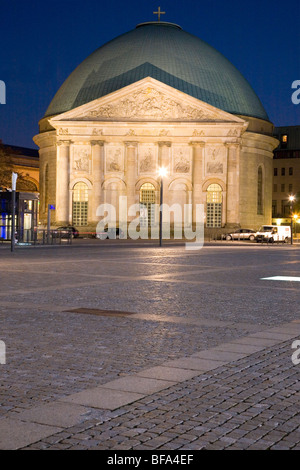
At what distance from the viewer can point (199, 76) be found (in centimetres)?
9656

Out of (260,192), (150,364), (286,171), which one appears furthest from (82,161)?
(150,364)

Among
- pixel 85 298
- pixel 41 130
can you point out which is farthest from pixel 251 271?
pixel 41 130

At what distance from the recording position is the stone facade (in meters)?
87.1

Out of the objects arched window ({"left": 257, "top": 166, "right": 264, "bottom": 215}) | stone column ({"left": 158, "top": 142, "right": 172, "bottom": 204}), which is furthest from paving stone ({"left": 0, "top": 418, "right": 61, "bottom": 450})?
arched window ({"left": 257, "top": 166, "right": 264, "bottom": 215})

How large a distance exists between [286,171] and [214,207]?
62.3 meters

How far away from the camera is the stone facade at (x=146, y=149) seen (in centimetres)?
8706

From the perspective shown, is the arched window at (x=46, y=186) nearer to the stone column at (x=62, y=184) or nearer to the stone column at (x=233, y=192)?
the stone column at (x=62, y=184)

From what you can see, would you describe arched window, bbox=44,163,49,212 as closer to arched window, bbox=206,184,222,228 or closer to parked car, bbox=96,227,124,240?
parked car, bbox=96,227,124,240

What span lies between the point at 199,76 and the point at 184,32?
43.9 feet

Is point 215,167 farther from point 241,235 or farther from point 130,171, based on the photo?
point 130,171

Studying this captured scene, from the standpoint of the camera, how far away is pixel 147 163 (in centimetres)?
8962

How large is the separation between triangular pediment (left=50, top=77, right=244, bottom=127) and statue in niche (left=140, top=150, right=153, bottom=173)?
4.83m

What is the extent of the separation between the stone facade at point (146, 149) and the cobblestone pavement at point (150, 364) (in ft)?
233

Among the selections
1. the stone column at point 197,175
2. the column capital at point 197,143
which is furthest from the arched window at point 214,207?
the column capital at point 197,143
